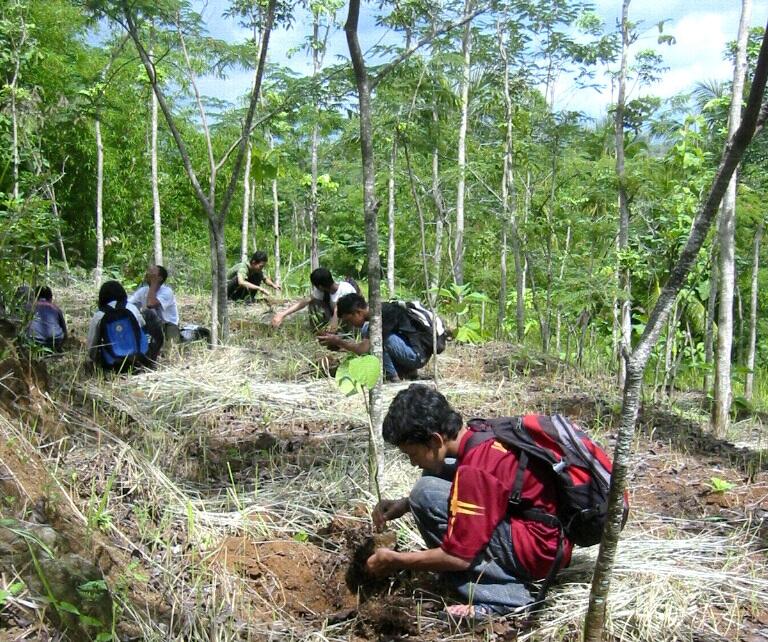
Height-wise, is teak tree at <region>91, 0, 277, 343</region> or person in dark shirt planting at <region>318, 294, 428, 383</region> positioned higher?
teak tree at <region>91, 0, 277, 343</region>

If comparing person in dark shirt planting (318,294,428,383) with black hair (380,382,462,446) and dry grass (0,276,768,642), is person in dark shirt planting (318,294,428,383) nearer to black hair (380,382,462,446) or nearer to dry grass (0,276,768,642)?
dry grass (0,276,768,642)

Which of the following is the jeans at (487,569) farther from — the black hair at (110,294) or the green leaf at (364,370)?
the black hair at (110,294)

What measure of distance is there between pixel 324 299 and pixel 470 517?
16.1 ft

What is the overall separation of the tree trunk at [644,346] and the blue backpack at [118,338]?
4160mm

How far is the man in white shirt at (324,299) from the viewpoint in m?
6.95

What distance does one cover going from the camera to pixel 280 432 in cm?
449

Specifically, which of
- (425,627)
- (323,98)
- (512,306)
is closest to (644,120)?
(323,98)

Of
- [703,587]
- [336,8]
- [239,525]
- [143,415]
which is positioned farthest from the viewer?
[336,8]

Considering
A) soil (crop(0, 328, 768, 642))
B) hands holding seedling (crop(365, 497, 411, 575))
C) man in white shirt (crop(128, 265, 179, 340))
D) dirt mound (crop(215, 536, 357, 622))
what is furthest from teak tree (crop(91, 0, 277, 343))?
hands holding seedling (crop(365, 497, 411, 575))

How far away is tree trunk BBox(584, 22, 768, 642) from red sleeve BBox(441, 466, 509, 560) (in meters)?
0.42

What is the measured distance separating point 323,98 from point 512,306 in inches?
349

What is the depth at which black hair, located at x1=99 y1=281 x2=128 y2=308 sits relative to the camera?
18.3ft

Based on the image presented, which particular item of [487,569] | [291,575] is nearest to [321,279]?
[291,575]

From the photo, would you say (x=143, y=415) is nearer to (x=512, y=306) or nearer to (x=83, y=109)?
(x=83, y=109)
